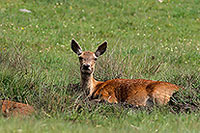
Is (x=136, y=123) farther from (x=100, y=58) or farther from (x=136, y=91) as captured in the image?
(x=100, y=58)

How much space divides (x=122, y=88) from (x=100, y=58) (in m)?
1.83

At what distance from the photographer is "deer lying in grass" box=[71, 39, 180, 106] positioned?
7.61m

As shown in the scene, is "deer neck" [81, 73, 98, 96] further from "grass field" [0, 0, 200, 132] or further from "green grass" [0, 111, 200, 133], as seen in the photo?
"green grass" [0, 111, 200, 133]

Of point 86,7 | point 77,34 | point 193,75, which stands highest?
point 86,7

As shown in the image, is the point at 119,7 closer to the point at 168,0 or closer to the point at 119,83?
the point at 168,0

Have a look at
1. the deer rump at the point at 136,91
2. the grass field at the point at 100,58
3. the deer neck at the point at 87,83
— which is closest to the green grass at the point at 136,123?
the grass field at the point at 100,58

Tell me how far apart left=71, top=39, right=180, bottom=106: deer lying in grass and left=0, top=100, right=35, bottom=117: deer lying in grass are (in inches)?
59.5

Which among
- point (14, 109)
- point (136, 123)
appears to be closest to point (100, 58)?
point (14, 109)

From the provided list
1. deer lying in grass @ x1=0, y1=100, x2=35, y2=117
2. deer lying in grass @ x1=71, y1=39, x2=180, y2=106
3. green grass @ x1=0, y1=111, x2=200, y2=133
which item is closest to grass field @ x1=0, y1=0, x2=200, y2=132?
green grass @ x1=0, y1=111, x2=200, y2=133

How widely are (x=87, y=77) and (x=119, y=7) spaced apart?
14.8m

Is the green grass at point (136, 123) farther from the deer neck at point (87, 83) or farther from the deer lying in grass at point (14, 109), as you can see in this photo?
the deer neck at point (87, 83)

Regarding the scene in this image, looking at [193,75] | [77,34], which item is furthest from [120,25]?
[193,75]

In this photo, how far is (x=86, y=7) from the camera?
70.7 feet

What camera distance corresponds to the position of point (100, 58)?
9.72m
